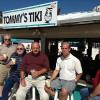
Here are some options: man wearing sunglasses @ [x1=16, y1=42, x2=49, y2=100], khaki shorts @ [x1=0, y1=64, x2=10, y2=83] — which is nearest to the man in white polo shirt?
man wearing sunglasses @ [x1=16, y1=42, x2=49, y2=100]

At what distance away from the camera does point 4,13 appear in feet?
37.7

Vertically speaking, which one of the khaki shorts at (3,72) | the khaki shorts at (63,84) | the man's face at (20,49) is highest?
the man's face at (20,49)

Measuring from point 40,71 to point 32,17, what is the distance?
2.84 m

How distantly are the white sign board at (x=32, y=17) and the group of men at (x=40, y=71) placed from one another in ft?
4.34

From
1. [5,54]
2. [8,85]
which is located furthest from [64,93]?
[5,54]

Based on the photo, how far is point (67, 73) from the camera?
7.06 m

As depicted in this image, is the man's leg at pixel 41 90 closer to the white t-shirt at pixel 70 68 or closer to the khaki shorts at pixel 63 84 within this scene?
the khaki shorts at pixel 63 84

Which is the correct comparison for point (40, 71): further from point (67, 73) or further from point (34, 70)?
point (67, 73)

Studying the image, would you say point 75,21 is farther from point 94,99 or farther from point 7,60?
point 94,99

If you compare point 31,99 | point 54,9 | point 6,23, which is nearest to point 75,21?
point 54,9

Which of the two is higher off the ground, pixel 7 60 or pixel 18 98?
pixel 7 60

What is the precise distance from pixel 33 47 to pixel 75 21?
1.33 meters

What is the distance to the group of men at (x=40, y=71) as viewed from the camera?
7.00 meters

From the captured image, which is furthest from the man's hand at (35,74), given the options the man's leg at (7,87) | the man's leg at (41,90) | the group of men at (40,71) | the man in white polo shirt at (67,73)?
the man's leg at (7,87)
